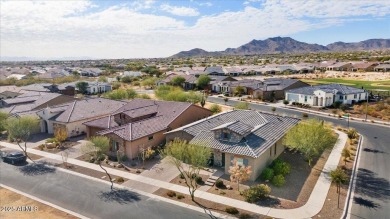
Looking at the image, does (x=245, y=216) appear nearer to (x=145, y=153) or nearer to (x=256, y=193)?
(x=256, y=193)

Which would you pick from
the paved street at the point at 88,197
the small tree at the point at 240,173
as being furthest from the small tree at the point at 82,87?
the small tree at the point at 240,173

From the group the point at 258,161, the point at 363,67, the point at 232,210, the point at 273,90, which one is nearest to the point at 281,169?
the point at 258,161

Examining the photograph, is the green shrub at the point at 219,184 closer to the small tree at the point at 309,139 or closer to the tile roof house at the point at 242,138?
the tile roof house at the point at 242,138

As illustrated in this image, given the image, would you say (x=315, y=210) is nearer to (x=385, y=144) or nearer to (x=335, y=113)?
(x=385, y=144)

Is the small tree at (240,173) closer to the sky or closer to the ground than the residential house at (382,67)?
closer to the ground

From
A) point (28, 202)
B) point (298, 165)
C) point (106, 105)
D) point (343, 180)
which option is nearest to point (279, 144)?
point (298, 165)

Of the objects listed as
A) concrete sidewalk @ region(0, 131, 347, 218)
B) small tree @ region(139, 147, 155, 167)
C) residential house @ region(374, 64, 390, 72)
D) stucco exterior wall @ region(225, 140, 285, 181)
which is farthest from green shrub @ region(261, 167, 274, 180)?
residential house @ region(374, 64, 390, 72)
